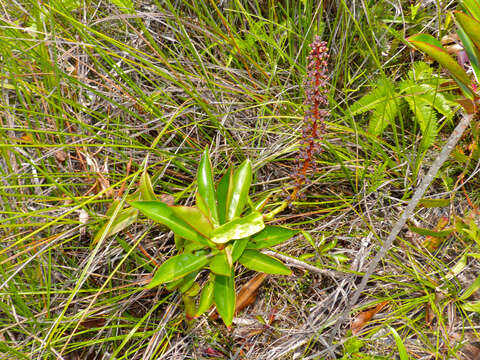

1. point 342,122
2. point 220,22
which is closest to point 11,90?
point 220,22

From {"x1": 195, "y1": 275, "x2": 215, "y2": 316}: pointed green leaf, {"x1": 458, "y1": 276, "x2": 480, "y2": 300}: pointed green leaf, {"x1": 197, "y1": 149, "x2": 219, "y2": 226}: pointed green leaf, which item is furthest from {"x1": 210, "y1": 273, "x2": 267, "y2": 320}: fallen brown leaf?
{"x1": 458, "y1": 276, "x2": 480, "y2": 300}: pointed green leaf

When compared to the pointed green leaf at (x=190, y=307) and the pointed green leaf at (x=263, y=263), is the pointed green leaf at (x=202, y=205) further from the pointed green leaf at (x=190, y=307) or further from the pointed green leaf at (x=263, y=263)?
the pointed green leaf at (x=190, y=307)

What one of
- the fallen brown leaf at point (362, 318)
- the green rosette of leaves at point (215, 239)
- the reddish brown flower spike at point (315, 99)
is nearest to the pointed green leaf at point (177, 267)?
the green rosette of leaves at point (215, 239)

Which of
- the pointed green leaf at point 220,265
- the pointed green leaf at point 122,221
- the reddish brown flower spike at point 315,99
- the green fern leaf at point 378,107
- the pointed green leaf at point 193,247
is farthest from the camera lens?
the green fern leaf at point 378,107

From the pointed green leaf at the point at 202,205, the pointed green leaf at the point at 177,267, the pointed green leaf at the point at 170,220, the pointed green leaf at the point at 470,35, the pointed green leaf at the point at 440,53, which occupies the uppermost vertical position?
A: the pointed green leaf at the point at 470,35

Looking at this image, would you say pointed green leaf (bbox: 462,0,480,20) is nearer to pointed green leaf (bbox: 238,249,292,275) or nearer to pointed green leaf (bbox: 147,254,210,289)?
pointed green leaf (bbox: 238,249,292,275)

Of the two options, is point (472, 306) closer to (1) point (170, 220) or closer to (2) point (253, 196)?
(2) point (253, 196)
